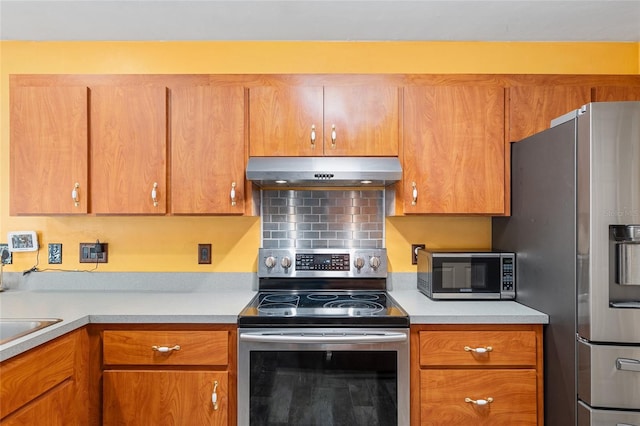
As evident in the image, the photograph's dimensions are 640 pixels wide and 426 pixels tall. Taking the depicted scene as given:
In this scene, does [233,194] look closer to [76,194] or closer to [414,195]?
[76,194]

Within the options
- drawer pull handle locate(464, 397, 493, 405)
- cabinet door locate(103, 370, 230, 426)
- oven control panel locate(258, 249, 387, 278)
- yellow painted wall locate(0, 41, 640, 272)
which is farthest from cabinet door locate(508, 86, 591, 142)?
cabinet door locate(103, 370, 230, 426)

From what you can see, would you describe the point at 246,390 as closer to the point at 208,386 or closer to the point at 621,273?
the point at 208,386

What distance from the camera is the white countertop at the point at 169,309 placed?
1.65 meters

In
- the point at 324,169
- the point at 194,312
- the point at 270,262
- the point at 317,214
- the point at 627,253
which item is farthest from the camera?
the point at 317,214

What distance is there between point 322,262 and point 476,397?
3.23ft

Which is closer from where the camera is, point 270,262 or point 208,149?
point 208,149

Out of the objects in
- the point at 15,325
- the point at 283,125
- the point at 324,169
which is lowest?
the point at 15,325

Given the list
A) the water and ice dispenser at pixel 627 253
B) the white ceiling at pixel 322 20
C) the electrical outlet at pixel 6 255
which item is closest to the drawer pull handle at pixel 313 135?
→ the white ceiling at pixel 322 20

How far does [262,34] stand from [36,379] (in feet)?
6.39

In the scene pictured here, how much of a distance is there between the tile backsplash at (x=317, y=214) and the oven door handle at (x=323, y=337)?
0.71 meters

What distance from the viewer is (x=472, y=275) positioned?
1981 millimetres

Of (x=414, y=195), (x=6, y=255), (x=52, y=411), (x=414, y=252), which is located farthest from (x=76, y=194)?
(x=414, y=252)

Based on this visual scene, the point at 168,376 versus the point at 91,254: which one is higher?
the point at 91,254

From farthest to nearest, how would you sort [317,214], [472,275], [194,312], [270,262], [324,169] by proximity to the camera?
1. [317,214]
2. [270,262]
3. [472,275]
4. [324,169]
5. [194,312]
